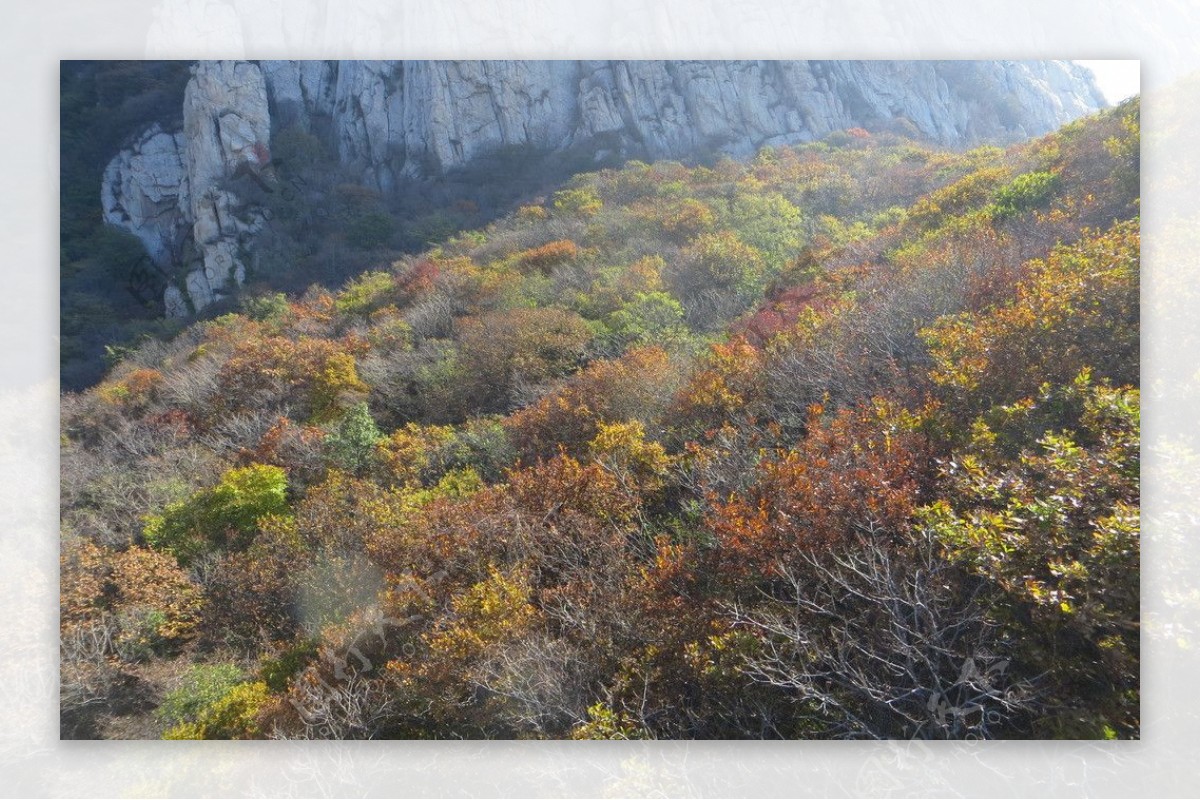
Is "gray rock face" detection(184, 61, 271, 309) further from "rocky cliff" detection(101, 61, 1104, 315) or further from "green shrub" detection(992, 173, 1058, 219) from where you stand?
"green shrub" detection(992, 173, 1058, 219)

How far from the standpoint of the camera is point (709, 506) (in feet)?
15.1

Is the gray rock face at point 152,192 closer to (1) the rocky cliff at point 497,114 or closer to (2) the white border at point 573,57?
(1) the rocky cliff at point 497,114

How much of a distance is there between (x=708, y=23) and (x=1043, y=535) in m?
4.16

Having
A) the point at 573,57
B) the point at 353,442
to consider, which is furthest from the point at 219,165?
the point at 573,57

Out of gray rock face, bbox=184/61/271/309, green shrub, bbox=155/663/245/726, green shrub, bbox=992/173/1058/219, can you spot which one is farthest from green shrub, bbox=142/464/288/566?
green shrub, bbox=992/173/1058/219

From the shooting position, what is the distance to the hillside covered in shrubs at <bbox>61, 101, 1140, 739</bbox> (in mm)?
3621

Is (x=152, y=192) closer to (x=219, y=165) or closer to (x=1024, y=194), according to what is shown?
(x=219, y=165)

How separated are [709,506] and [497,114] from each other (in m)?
6.78

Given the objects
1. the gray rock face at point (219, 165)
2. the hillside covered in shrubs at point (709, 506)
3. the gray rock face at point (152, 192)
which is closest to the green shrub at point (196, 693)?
the hillside covered in shrubs at point (709, 506)

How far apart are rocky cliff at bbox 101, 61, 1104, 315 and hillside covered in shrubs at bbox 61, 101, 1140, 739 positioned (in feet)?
2.05

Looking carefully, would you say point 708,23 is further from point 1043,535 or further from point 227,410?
point 227,410

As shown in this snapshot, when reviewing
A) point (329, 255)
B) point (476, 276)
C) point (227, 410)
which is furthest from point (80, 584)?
point (329, 255)

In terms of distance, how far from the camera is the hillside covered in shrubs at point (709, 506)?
11.9 ft

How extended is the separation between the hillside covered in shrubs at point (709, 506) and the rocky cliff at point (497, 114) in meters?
0.63
